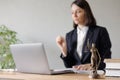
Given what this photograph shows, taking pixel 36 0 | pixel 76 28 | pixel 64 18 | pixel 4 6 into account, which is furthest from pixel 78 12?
pixel 4 6

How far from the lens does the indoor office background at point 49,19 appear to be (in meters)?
2.99

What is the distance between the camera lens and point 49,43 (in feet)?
11.0

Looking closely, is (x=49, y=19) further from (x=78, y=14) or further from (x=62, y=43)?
(x=62, y=43)

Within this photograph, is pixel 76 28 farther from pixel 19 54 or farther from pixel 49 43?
pixel 49 43

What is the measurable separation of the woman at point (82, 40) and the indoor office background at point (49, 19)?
812 mm

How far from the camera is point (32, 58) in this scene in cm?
176

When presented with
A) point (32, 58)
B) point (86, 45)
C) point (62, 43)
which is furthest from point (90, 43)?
point (32, 58)

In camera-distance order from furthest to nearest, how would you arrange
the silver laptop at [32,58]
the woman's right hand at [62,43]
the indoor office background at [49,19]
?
the indoor office background at [49,19] → the woman's right hand at [62,43] → the silver laptop at [32,58]

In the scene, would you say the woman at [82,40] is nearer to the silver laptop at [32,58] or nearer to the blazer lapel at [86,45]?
the blazer lapel at [86,45]

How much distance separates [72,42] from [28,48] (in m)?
0.60

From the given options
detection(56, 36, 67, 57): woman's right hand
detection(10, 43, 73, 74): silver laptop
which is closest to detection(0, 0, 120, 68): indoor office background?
detection(56, 36, 67, 57): woman's right hand

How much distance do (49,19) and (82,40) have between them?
1246mm

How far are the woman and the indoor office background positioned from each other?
812 millimetres

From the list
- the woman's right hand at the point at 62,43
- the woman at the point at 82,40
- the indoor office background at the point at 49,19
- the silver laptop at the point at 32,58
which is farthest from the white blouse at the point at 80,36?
the indoor office background at the point at 49,19
